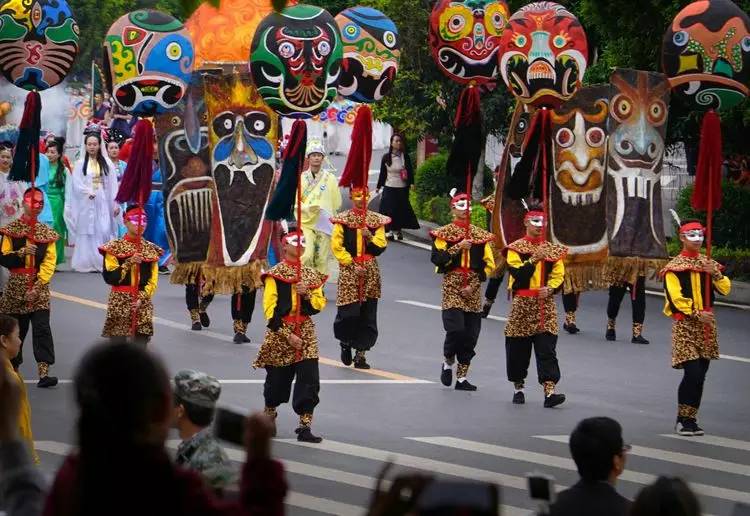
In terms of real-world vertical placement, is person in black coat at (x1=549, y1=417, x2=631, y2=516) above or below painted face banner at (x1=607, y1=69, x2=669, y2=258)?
below

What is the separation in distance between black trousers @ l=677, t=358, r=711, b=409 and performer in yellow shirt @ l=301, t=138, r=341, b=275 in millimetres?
7079

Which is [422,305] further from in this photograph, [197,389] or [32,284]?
[197,389]

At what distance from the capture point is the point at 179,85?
14.4 metres

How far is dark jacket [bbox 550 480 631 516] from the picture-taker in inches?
236

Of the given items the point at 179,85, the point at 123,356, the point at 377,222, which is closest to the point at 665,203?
the point at 377,222

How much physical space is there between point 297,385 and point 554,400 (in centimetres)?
254

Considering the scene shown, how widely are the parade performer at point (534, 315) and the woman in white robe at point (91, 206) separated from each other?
333 inches

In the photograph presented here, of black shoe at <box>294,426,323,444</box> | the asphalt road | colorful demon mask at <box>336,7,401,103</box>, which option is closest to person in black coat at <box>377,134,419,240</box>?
the asphalt road

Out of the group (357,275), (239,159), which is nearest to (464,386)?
(357,275)

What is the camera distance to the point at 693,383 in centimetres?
1285

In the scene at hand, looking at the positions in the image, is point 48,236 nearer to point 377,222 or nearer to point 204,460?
point 377,222

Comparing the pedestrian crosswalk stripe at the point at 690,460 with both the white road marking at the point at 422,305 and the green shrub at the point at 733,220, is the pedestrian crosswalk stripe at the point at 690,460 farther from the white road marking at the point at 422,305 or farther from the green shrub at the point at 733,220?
the green shrub at the point at 733,220

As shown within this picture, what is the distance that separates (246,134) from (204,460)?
34.5ft

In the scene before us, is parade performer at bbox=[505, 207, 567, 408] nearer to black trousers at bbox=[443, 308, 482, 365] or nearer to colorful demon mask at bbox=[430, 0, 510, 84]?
black trousers at bbox=[443, 308, 482, 365]
